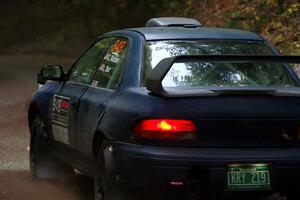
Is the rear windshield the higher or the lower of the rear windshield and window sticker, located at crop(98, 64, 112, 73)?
the higher

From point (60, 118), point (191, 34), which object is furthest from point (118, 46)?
point (60, 118)

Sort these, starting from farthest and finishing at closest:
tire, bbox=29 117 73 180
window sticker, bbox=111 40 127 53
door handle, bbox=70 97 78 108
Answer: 1. tire, bbox=29 117 73 180
2. door handle, bbox=70 97 78 108
3. window sticker, bbox=111 40 127 53

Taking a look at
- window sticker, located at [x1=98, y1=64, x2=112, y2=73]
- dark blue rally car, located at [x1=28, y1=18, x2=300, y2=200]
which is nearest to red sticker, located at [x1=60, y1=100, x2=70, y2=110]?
window sticker, located at [x1=98, y1=64, x2=112, y2=73]

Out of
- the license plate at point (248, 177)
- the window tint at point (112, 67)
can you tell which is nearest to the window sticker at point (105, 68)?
the window tint at point (112, 67)

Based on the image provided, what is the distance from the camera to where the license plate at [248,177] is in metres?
5.06

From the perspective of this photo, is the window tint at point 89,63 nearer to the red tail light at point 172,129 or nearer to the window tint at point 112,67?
the window tint at point 112,67

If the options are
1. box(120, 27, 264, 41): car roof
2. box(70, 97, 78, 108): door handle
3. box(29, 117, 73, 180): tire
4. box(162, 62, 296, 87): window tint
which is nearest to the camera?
box(162, 62, 296, 87): window tint

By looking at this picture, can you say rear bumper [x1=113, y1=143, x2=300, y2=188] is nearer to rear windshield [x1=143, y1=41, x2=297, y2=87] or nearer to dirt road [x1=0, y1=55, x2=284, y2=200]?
rear windshield [x1=143, y1=41, x2=297, y2=87]

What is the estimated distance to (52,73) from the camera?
7457 mm

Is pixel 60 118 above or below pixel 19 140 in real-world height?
above

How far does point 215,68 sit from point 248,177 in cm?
105

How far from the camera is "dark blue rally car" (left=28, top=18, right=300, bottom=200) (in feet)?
16.6

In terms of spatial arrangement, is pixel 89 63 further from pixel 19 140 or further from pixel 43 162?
pixel 19 140

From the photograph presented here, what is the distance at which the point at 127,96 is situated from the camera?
18.1 feet
